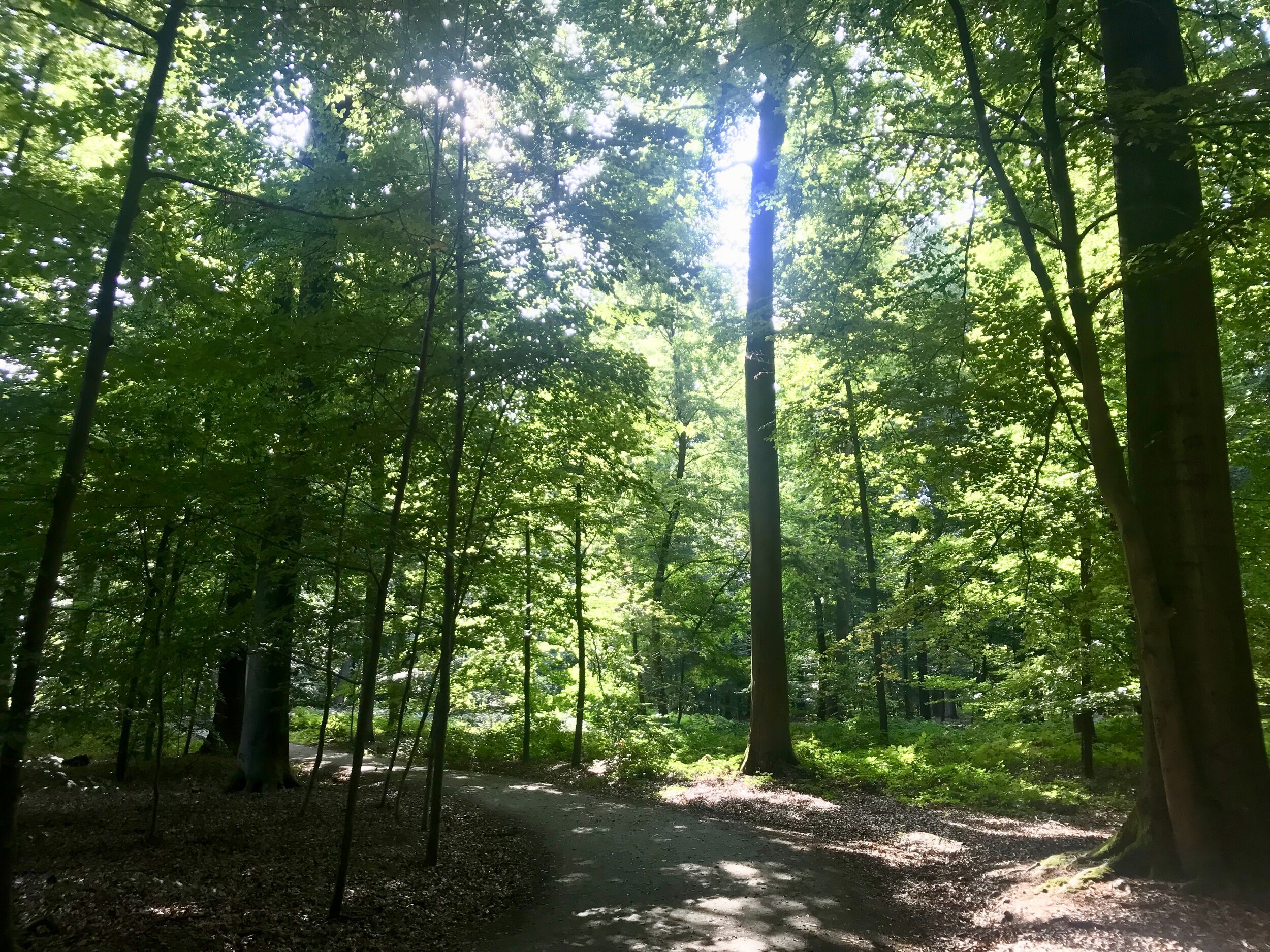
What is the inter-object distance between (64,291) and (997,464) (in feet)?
30.6

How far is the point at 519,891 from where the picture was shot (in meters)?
6.62

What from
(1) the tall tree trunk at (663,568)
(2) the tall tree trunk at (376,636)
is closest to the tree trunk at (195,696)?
(2) the tall tree trunk at (376,636)

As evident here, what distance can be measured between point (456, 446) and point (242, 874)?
4234mm

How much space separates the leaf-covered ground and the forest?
0.21ft

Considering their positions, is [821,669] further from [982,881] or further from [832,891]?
[832,891]

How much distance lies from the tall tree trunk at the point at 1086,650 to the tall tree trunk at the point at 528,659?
8.36m

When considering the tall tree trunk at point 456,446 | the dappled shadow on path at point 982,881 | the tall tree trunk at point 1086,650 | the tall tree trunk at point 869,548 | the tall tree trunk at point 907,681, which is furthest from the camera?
the tall tree trunk at point 907,681

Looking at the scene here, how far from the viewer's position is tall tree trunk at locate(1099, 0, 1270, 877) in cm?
502

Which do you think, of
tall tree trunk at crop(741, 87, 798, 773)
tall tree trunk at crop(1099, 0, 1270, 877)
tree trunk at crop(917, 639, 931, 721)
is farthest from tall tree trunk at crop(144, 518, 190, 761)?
tree trunk at crop(917, 639, 931, 721)

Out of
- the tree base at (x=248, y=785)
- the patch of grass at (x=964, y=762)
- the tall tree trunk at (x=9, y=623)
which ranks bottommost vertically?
the tree base at (x=248, y=785)

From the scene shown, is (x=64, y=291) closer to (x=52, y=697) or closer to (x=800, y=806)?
(x=52, y=697)

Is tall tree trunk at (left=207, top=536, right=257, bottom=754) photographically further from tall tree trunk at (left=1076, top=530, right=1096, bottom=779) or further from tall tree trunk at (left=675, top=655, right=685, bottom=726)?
tall tree trunk at (left=675, top=655, right=685, bottom=726)

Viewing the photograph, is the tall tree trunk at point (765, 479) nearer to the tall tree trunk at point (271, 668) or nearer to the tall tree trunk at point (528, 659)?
the tall tree trunk at point (528, 659)

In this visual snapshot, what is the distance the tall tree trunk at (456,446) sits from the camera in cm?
670
